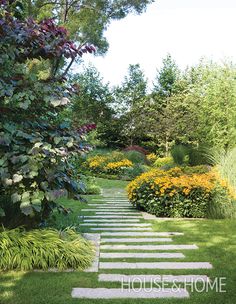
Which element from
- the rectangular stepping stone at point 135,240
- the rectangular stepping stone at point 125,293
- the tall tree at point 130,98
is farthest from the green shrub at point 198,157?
the rectangular stepping stone at point 125,293

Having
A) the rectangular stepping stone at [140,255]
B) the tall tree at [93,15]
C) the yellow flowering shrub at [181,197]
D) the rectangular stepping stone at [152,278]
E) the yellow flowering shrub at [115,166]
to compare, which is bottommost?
the rectangular stepping stone at [152,278]

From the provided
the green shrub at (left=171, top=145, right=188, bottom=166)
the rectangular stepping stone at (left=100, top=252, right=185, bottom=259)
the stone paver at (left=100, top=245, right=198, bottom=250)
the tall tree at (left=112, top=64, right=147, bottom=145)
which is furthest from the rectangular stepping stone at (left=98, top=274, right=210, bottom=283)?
the tall tree at (left=112, top=64, right=147, bottom=145)

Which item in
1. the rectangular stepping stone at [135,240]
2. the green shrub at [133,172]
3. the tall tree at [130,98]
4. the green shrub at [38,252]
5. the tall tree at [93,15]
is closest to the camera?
the green shrub at [38,252]

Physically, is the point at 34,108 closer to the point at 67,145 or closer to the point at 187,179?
the point at 67,145

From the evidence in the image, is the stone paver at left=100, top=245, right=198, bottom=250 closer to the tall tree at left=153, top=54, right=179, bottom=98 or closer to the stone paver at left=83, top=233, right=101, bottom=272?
the stone paver at left=83, top=233, right=101, bottom=272

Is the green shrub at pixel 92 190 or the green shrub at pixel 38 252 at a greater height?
the green shrub at pixel 92 190

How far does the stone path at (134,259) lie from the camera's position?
3.02m

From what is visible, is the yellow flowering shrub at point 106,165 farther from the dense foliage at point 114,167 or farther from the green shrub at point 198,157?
the green shrub at point 198,157

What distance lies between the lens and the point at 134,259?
3844 millimetres

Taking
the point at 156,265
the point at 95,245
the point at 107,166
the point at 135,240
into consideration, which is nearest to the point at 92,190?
the point at 135,240

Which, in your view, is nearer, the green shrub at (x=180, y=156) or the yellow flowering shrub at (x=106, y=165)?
the yellow flowering shrub at (x=106, y=165)

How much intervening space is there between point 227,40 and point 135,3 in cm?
566

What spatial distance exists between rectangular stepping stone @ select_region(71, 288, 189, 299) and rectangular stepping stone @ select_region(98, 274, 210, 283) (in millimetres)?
194

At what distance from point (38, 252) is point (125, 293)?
3.41 feet
